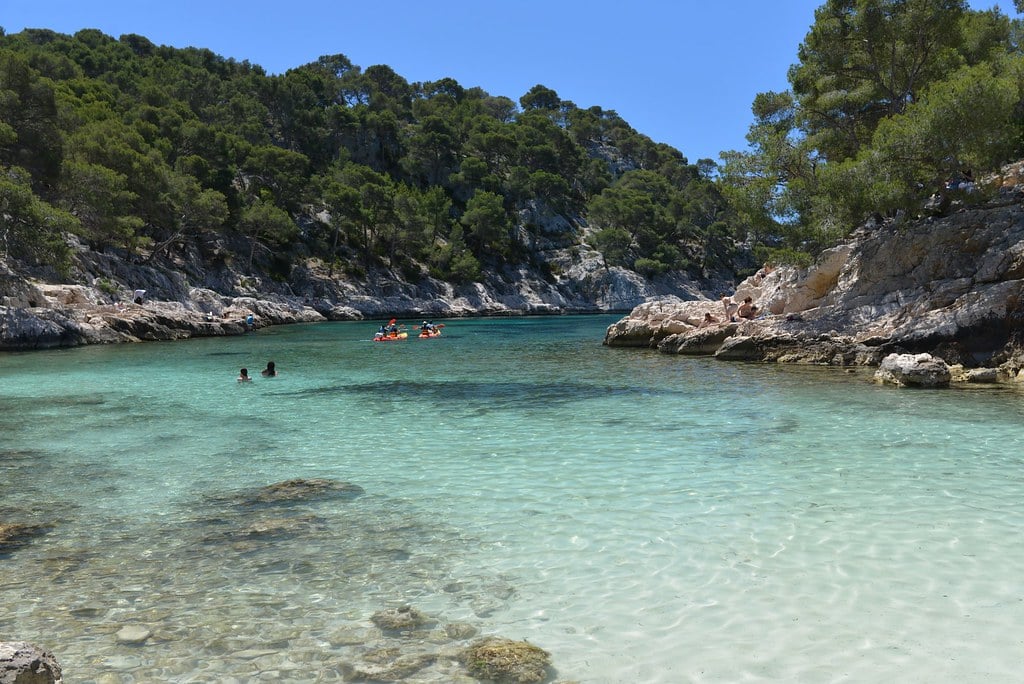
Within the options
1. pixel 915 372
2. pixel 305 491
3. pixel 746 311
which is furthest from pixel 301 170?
pixel 305 491

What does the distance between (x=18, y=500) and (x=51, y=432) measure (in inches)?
189

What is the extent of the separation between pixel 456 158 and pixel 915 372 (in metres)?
82.4

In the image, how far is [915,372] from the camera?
16.0 meters

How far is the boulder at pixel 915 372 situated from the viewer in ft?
52.3

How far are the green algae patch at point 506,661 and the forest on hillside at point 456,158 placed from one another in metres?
21.7

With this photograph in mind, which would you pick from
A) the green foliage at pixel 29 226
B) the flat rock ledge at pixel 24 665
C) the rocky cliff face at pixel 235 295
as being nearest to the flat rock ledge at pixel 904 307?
the flat rock ledge at pixel 24 665

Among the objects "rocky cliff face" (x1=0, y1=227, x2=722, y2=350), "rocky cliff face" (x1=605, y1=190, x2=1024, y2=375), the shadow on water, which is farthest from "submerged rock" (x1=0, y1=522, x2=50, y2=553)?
"rocky cliff face" (x1=0, y1=227, x2=722, y2=350)

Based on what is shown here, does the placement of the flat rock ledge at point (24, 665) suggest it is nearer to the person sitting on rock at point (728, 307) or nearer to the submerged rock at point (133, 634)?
the submerged rock at point (133, 634)

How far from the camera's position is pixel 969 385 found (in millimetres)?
16125

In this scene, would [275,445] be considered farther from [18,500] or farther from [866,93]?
[866,93]

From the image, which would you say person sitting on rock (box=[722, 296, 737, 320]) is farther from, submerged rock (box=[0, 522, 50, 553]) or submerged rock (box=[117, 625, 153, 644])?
submerged rock (box=[117, 625, 153, 644])

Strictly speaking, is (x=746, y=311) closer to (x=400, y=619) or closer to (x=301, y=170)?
(x=400, y=619)

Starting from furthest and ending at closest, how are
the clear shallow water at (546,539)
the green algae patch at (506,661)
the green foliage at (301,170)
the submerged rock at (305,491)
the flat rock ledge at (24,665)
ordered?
the green foliage at (301,170)
the submerged rock at (305,491)
the clear shallow water at (546,539)
the green algae patch at (506,661)
the flat rock ledge at (24,665)

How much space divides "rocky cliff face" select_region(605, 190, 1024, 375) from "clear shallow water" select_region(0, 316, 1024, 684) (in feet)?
17.6
